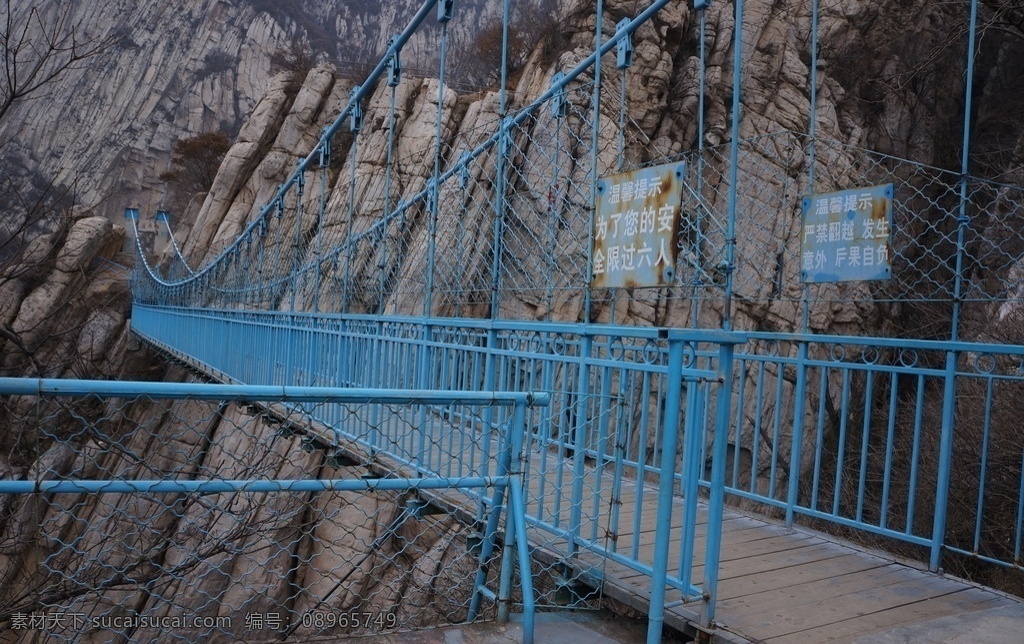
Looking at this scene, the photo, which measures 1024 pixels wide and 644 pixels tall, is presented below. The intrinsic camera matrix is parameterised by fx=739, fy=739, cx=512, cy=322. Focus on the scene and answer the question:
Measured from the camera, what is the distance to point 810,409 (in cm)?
1215

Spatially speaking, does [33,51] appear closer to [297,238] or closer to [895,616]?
[297,238]

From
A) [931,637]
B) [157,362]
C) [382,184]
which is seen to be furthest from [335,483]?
[157,362]

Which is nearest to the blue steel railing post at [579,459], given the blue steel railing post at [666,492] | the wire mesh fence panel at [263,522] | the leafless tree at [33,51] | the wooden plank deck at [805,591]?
the wooden plank deck at [805,591]

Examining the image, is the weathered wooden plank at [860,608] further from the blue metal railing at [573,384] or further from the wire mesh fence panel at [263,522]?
the wire mesh fence panel at [263,522]

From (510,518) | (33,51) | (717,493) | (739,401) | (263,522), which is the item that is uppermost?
(33,51)

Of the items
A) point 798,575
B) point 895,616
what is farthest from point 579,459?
point 895,616

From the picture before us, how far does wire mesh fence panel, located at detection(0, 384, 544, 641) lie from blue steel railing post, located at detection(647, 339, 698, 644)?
0.58 m

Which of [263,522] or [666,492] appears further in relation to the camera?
[263,522]

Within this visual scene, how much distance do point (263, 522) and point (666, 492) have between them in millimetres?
2098

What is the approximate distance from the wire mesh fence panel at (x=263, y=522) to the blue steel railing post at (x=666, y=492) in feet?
1.90

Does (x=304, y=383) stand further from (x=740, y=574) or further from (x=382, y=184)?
(x=382, y=184)

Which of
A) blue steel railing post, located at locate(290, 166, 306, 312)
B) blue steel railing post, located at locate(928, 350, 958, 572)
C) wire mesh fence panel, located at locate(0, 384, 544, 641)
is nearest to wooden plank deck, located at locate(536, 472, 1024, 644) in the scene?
blue steel railing post, located at locate(928, 350, 958, 572)

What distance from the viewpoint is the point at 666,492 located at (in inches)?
101

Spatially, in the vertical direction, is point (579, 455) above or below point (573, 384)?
below
